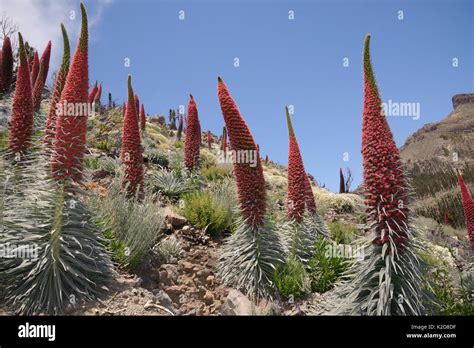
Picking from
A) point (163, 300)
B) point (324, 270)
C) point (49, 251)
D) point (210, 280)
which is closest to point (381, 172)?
point (324, 270)

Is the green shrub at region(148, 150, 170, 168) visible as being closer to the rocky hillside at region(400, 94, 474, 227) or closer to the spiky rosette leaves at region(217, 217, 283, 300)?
the rocky hillside at region(400, 94, 474, 227)

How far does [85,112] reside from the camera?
367 centimetres

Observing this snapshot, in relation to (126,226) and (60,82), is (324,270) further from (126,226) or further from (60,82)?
(60,82)

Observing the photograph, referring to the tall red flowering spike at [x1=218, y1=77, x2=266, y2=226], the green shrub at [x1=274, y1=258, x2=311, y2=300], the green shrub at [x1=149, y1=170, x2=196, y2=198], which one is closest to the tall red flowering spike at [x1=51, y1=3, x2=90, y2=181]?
the tall red flowering spike at [x1=218, y1=77, x2=266, y2=226]

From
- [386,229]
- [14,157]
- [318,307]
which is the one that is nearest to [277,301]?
[318,307]

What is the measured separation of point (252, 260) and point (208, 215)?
6.29 ft

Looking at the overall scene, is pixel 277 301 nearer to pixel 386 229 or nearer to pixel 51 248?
pixel 386 229

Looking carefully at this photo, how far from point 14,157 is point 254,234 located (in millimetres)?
3031

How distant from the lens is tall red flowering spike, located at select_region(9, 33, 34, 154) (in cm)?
461

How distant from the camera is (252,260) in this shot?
453 cm

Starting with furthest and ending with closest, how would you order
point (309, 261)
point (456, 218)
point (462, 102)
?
1. point (462, 102)
2. point (456, 218)
3. point (309, 261)

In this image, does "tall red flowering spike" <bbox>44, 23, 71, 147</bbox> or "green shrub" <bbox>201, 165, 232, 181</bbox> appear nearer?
"tall red flowering spike" <bbox>44, 23, 71, 147</bbox>

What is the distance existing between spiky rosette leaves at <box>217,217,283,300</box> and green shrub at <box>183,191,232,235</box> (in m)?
1.34

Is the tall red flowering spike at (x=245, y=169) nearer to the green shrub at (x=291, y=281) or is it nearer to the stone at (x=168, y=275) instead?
the green shrub at (x=291, y=281)
